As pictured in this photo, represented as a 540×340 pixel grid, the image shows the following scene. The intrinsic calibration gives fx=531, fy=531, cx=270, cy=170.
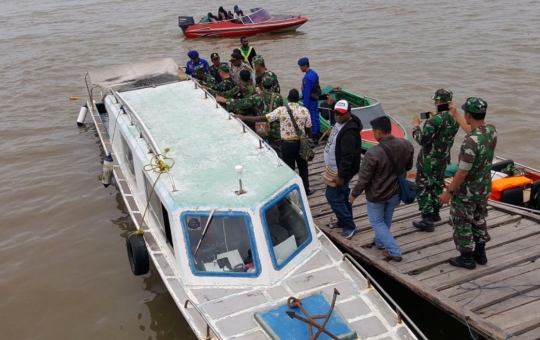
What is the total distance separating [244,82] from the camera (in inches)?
365

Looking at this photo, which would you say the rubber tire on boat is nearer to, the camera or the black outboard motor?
the camera

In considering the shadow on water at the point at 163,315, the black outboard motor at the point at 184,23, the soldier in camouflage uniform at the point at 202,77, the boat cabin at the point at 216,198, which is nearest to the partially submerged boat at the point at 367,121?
the soldier in camouflage uniform at the point at 202,77

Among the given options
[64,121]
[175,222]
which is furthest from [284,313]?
[64,121]

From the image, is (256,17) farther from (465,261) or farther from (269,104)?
(465,261)

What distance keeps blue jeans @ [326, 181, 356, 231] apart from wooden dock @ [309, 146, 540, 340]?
0.62ft

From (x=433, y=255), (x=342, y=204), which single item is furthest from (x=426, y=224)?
(x=342, y=204)

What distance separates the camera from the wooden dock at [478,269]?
17.7 ft

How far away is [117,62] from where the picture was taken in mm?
20656

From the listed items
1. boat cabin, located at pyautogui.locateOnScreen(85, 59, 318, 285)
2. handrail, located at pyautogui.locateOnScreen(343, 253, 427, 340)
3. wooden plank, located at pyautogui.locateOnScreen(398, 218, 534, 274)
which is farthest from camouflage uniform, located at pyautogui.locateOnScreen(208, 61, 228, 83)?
wooden plank, located at pyautogui.locateOnScreen(398, 218, 534, 274)

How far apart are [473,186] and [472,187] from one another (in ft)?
0.05

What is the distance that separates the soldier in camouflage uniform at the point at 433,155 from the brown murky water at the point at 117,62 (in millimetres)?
3587

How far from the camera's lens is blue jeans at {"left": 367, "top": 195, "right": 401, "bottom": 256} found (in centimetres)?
625

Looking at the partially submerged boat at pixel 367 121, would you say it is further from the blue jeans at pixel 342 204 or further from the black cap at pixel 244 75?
the blue jeans at pixel 342 204

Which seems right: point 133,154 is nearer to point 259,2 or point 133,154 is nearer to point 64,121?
point 64,121
